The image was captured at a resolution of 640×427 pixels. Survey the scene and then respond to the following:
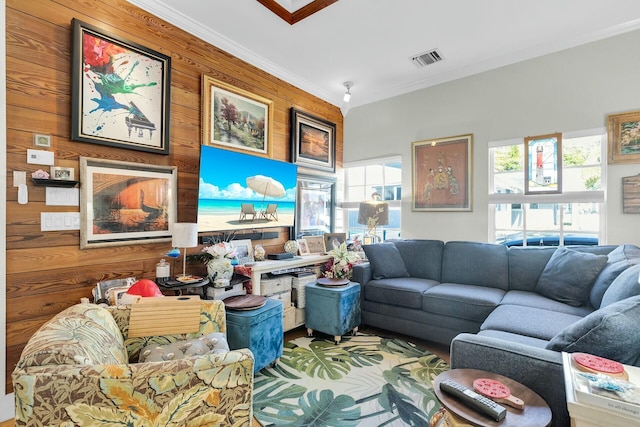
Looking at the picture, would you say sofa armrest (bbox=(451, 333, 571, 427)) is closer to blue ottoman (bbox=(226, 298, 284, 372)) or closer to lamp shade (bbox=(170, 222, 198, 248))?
blue ottoman (bbox=(226, 298, 284, 372))

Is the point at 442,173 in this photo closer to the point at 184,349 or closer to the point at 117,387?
the point at 184,349

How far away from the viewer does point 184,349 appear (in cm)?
160

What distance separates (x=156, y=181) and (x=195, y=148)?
19.8 inches

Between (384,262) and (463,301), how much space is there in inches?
35.8

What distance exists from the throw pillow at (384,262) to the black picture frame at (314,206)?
925 millimetres

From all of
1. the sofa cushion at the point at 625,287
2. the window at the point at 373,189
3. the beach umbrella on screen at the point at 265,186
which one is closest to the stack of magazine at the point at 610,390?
the sofa cushion at the point at 625,287

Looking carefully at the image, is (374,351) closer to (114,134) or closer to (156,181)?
(156,181)

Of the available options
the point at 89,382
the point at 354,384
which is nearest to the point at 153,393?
the point at 89,382

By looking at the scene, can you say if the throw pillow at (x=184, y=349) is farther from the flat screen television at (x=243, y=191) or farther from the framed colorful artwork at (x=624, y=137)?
the framed colorful artwork at (x=624, y=137)

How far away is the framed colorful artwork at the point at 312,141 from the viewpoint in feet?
12.5

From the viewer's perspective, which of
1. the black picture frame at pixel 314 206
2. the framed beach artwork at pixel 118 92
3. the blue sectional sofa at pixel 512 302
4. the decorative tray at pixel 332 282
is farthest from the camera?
the black picture frame at pixel 314 206

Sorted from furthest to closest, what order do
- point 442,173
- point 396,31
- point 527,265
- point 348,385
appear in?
point 442,173, point 527,265, point 396,31, point 348,385

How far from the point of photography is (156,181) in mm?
2506

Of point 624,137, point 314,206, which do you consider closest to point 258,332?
point 314,206
